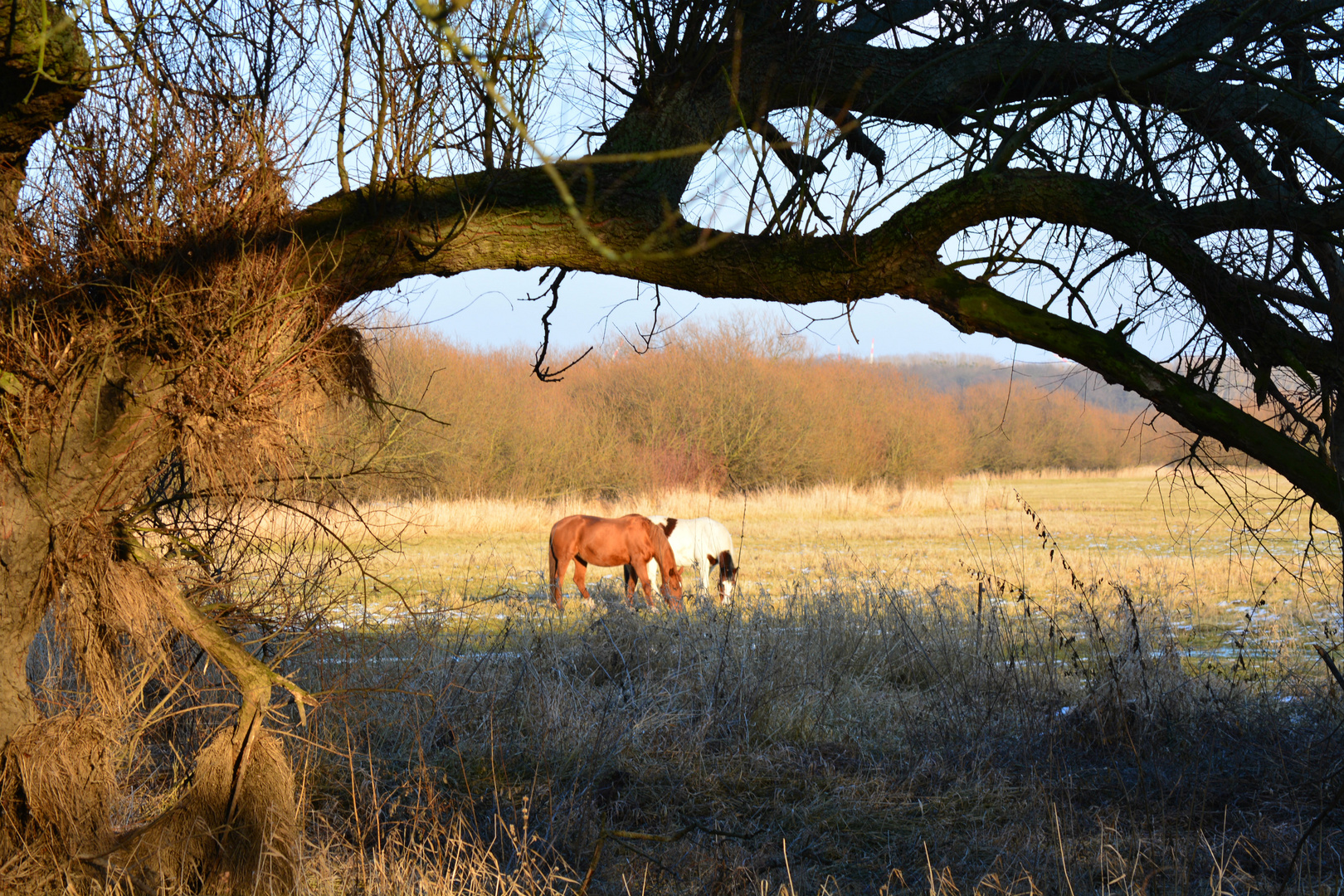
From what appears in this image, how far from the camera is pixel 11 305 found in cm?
324

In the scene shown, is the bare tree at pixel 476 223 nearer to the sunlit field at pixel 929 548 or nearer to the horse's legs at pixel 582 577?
the sunlit field at pixel 929 548

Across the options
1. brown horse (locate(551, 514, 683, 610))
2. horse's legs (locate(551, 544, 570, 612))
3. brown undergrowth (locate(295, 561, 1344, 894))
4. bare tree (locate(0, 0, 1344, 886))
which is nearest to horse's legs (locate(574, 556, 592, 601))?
brown horse (locate(551, 514, 683, 610))

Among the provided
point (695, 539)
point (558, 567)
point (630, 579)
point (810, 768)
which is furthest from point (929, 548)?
point (810, 768)

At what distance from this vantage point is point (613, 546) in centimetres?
1116

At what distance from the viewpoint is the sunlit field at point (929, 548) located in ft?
29.9

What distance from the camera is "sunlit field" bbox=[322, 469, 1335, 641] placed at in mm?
9102

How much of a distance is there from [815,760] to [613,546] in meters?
6.34

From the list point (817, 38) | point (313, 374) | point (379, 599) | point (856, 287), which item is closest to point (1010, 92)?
point (817, 38)

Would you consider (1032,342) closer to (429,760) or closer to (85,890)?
(429,760)

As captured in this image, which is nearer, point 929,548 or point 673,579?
point 673,579

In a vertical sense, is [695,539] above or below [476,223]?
below

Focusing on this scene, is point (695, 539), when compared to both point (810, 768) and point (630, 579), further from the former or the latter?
point (810, 768)

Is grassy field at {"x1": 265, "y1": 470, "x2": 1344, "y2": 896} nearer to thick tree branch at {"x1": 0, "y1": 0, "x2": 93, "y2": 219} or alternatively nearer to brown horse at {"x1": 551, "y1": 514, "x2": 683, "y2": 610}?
thick tree branch at {"x1": 0, "y1": 0, "x2": 93, "y2": 219}

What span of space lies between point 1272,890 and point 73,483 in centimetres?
461
